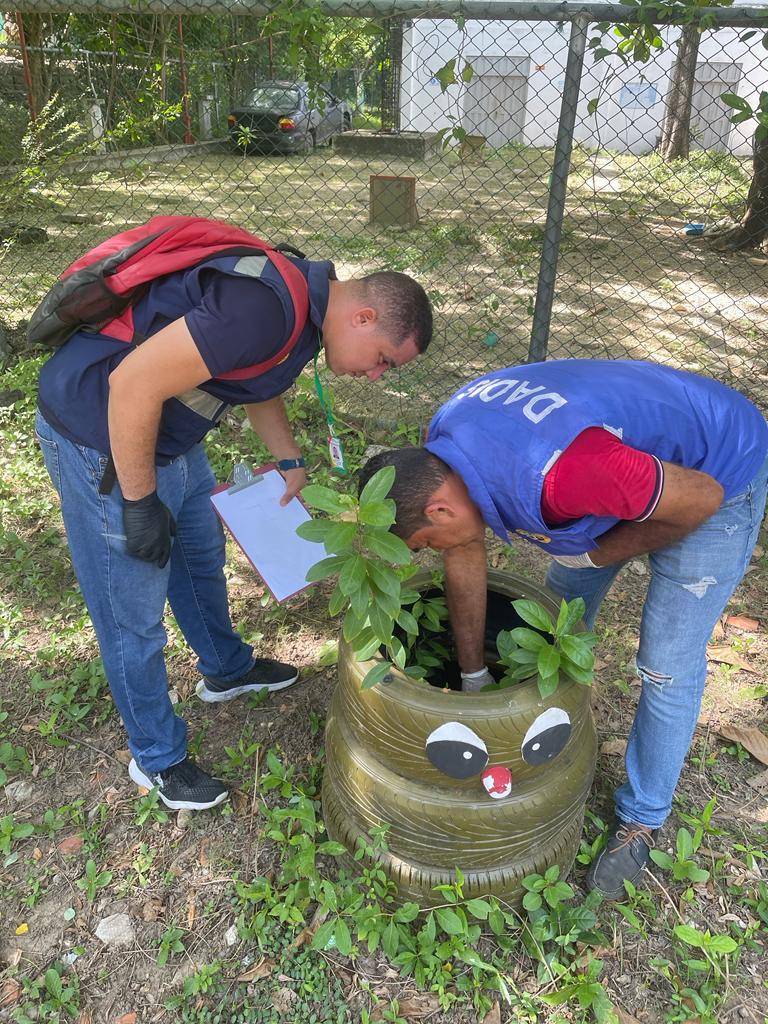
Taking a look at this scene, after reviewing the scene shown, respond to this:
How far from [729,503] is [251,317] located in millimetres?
1093

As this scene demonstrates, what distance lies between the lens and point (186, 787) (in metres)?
2.10

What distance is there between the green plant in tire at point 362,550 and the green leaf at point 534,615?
1.06ft

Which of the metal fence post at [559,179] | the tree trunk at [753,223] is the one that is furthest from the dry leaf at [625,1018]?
the tree trunk at [753,223]

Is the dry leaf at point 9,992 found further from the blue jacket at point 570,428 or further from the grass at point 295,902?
the blue jacket at point 570,428

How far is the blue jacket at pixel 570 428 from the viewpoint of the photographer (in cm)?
148

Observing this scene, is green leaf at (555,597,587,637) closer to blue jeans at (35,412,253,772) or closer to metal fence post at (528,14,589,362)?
blue jeans at (35,412,253,772)

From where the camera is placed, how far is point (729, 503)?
166 centimetres

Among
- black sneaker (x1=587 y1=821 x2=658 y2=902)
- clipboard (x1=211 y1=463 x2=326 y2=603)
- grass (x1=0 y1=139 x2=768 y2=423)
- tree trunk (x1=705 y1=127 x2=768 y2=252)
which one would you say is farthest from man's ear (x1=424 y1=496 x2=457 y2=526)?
tree trunk (x1=705 y1=127 x2=768 y2=252)

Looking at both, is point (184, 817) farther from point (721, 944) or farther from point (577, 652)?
point (721, 944)

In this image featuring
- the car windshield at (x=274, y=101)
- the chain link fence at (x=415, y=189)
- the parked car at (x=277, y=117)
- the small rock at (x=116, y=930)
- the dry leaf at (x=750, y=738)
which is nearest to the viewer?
the small rock at (x=116, y=930)

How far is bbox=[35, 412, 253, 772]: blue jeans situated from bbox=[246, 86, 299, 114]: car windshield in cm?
1185

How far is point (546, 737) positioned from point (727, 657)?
1.40m

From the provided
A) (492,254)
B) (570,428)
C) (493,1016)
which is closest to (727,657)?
(493,1016)

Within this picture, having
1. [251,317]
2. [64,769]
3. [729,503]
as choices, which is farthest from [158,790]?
[729,503]
